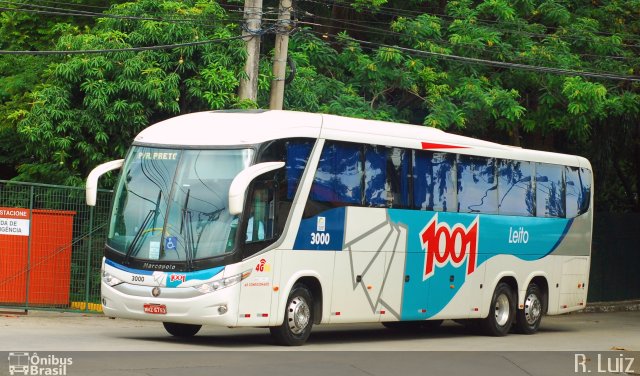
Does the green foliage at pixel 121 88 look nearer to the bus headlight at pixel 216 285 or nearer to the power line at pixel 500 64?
the power line at pixel 500 64

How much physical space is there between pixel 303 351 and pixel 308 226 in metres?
2.01

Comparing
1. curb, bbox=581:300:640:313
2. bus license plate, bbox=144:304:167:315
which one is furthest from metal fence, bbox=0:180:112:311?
curb, bbox=581:300:640:313

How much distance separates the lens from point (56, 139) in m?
22.0

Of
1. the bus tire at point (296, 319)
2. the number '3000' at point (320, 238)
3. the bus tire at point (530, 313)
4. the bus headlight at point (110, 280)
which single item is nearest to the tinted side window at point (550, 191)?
the bus tire at point (530, 313)

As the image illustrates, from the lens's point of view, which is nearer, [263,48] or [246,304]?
[246,304]

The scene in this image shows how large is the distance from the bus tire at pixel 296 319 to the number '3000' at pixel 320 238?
2.30ft

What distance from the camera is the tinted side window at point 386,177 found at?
18844 millimetres

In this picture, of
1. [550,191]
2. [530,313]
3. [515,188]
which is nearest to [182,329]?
[515,188]

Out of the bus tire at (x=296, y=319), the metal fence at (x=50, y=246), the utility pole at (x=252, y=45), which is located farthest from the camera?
the utility pole at (x=252, y=45)

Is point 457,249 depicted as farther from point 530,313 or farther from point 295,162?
point 295,162

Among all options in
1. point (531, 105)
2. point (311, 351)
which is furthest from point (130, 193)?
point (531, 105)

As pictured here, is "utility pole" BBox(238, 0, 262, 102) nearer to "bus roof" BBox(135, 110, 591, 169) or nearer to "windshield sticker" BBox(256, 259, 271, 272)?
"bus roof" BBox(135, 110, 591, 169)

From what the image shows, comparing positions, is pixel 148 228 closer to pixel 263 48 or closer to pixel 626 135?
pixel 263 48

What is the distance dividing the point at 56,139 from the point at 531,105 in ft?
39.0
